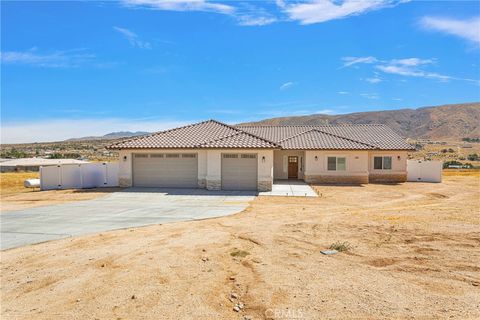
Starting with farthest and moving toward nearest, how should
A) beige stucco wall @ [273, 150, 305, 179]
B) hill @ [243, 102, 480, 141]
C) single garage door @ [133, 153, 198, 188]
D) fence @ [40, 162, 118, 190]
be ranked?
hill @ [243, 102, 480, 141] → beige stucco wall @ [273, 150, 305, 179] → fence @ [40, 162, 118, 190] → single garage door @ [133, 153, 198, 188]

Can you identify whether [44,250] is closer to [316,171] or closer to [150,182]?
[150,182]

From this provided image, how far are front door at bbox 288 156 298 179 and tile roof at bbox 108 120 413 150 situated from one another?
1521 millimetres

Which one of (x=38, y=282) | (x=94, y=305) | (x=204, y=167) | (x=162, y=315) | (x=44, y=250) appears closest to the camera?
(x=162, y=315)

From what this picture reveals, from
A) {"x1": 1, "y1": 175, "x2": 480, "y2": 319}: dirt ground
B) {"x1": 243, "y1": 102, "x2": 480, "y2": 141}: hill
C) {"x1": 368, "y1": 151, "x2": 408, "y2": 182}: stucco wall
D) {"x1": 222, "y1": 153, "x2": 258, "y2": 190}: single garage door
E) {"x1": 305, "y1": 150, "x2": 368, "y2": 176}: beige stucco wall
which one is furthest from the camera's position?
{"x1": 243, "y1": 102, "x2": 480, "y2": 141}: hill

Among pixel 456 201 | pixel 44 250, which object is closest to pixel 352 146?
pixel 456 201

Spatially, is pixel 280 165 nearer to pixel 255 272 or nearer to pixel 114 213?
pixel 114 213

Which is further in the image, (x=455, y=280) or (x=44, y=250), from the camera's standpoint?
(x=44, y=250)

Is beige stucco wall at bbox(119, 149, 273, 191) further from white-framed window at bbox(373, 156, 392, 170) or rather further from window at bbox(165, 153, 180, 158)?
white-framed window at bbox(373, 156, 392, 170)

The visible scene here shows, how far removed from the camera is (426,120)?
12975 cm

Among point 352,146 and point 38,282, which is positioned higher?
point 352,146

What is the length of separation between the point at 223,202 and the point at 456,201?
11.7 m

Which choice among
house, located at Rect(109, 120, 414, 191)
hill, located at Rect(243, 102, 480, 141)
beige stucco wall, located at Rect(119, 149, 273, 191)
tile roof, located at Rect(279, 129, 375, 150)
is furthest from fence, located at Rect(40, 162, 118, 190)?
hill, located at Rect(243, 102, 480, 141)

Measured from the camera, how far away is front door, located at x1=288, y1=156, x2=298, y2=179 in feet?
97.4

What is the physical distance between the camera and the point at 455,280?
21.8ft
